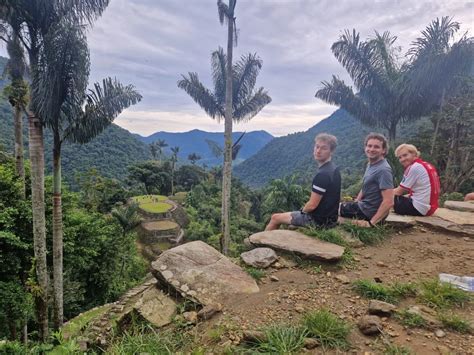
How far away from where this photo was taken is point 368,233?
3566 millimetres

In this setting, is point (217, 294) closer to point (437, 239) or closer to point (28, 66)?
point (437, 239)

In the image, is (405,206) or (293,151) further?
(293,151)

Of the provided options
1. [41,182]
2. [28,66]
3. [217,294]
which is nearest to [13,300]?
[41,182]

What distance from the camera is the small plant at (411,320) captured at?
1.94 metres

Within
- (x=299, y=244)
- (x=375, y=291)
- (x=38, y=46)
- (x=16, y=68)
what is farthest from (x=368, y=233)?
(x=16, y=68)

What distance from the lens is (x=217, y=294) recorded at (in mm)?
2477

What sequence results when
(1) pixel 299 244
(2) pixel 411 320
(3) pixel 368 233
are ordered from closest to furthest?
(2) pixel 411 320
(1) pixel 299 244
(3) pixel 368 233

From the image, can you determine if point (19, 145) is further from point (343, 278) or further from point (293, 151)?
point (293, 151)

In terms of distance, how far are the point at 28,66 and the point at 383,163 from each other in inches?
307

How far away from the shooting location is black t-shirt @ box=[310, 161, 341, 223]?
11.1ft

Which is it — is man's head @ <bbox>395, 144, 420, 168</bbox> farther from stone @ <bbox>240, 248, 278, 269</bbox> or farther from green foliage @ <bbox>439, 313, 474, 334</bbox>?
green foliage @ <bbox>439, 313, 474, 334</bbox>

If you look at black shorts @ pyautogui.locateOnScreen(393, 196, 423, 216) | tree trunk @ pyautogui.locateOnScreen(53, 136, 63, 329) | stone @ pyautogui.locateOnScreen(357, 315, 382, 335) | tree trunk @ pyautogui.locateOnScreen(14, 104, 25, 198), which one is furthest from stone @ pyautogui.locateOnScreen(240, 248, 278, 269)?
tree trunk @ pyautogui.locateOnScreen(14, 104, 25, 198)

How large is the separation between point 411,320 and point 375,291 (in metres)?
0.41

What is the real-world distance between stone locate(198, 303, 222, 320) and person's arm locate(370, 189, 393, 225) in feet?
8.04
